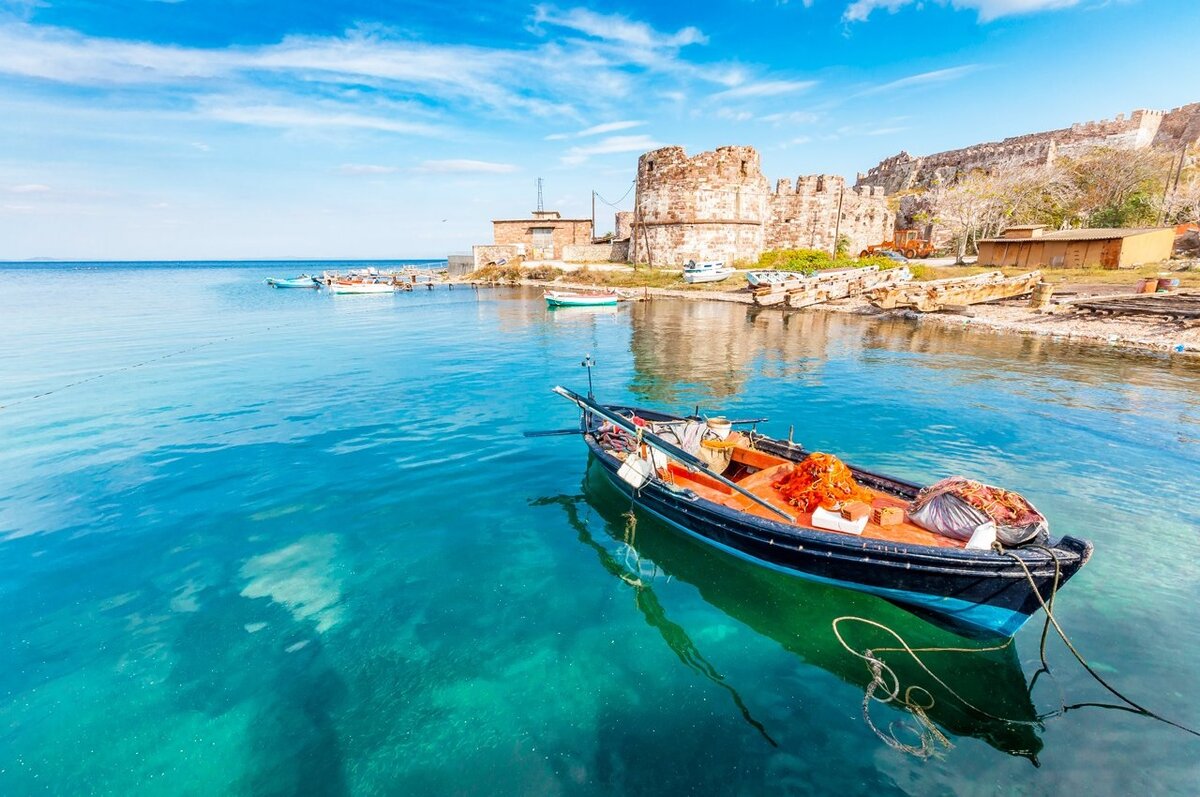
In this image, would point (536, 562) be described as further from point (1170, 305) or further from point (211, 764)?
point (1170, 305)

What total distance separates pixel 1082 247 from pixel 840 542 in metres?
46.5

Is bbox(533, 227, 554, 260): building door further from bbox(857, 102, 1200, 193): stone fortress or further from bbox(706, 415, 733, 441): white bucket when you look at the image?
bbox(706, 415, 733, 441): white bucket

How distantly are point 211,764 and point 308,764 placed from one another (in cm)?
119

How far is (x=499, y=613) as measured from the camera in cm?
881

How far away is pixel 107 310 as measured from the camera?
4947 cm

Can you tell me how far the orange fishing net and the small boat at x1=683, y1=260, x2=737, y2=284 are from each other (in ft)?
148

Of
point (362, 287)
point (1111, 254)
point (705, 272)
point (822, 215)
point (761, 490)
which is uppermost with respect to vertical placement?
point (822, 215)

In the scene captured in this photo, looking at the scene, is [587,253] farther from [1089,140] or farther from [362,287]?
[1089,140]

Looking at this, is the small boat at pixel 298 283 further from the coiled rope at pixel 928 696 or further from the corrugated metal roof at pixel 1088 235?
the coiled rope at pixel 928 696

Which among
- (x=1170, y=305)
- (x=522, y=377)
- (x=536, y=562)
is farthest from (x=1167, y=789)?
(x=1170, y=305)

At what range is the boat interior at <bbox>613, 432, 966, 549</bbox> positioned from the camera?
8.12 meters

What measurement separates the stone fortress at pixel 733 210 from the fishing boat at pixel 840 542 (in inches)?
1885

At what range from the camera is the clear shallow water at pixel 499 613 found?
6301 mm

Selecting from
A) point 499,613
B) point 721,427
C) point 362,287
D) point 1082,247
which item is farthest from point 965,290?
point 362,287
